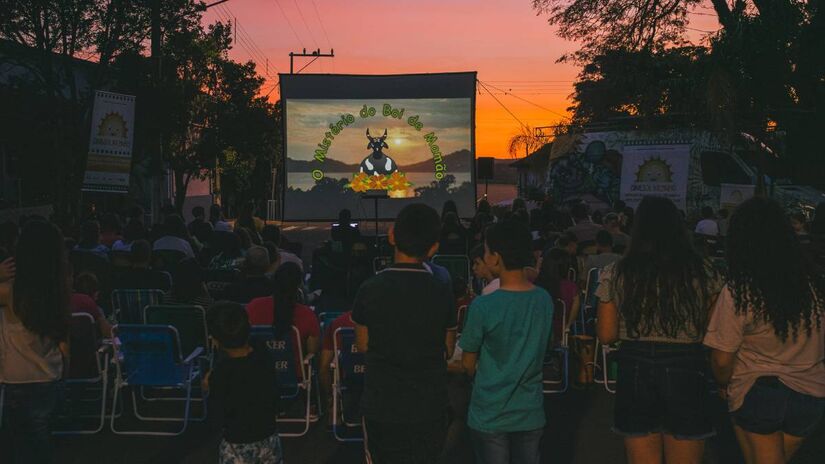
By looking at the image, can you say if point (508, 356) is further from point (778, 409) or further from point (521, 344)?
point (778, 409)

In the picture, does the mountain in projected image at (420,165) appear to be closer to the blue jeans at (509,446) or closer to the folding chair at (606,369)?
the folding chair at (606,369)

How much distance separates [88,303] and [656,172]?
16.8 m

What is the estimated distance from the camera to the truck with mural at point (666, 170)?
20.2 m

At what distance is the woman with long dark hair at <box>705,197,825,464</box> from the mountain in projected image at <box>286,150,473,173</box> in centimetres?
1558

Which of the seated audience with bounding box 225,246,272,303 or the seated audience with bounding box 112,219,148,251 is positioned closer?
the seated audience with bounding box 225,246,272,303

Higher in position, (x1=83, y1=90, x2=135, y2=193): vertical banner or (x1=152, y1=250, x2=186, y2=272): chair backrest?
(x1=83, y1=90, x2=135, y2=193): vertical banner

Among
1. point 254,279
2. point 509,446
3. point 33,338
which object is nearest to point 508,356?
point 509,446

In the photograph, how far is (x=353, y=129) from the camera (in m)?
19.1

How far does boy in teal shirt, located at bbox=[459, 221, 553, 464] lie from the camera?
11.9 feet

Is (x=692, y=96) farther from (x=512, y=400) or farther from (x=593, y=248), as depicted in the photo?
(x=512, y=400)

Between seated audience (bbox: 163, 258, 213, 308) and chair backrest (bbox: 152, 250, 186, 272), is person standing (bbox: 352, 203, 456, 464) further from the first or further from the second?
chair backrest (bbox: 152, 250, 186, 272)

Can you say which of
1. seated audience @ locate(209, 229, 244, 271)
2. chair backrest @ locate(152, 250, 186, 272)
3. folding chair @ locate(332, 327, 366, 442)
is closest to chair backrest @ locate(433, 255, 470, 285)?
seated audience @ locate(209, 229, 244, 271)

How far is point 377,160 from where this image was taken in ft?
63.0

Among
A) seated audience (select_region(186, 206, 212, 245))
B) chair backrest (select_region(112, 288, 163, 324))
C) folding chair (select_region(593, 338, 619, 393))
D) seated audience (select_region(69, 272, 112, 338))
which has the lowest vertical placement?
folding chair (select_region(593, 338, 619, 393))
